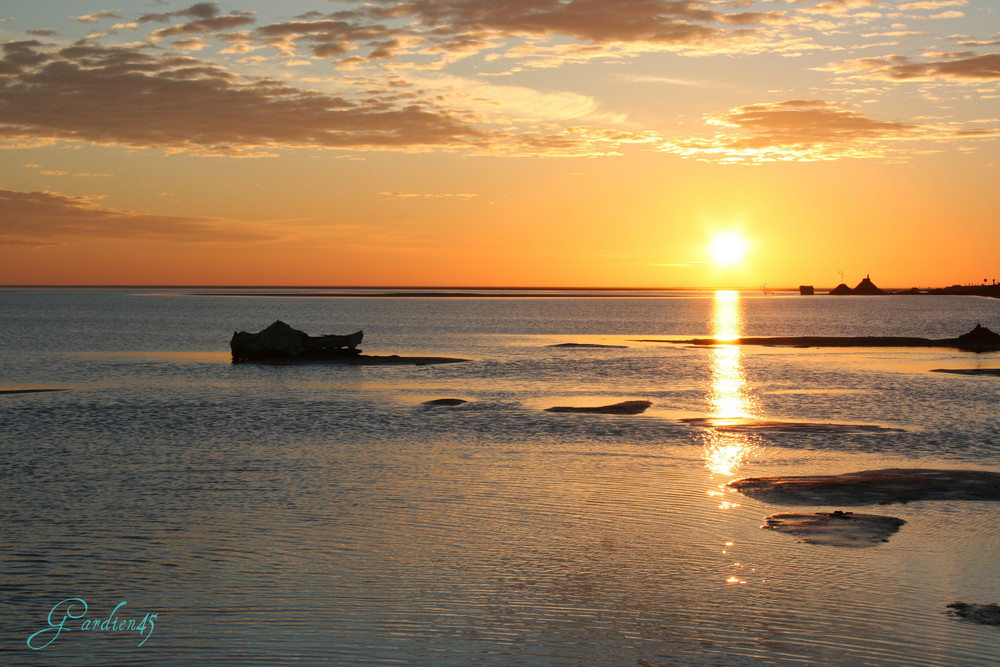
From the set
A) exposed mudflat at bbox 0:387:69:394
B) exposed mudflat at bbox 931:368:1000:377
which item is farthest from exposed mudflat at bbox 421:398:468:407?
exposed mudflat at bbox 931:368:1000:377

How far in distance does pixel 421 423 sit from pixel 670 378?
24069 mm

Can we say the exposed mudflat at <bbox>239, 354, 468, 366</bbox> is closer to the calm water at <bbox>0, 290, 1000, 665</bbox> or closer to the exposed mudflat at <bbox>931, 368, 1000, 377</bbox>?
the calm water at <bbox>0, 290, 1000, 665</bbox>

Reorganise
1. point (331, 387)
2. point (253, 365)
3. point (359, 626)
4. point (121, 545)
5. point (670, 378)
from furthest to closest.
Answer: point (253, 365) → point (670, 378) → point (331, 387) → point (121, 545) → point (359, 626)

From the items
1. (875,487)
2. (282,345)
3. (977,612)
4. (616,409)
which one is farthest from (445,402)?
(977,612)

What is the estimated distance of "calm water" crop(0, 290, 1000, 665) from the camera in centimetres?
1149

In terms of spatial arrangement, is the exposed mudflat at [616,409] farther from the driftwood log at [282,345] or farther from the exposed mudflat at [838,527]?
the driftwood log at [282,345]

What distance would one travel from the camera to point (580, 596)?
13188 mm

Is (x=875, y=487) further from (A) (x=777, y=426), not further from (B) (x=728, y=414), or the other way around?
(B) (x=728, y=414)

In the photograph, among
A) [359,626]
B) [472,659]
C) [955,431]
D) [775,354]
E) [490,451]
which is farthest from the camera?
[775,354]

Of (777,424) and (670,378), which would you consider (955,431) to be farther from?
(670,378)

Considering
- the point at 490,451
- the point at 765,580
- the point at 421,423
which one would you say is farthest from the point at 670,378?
the point at 765,580

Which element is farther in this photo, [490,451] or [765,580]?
[490,451]

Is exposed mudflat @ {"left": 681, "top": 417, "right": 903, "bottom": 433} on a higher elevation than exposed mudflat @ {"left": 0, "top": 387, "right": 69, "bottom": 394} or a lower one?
lower

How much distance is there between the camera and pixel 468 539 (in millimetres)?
16281
